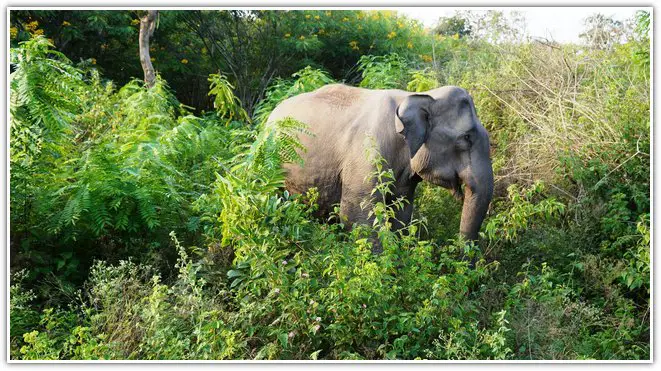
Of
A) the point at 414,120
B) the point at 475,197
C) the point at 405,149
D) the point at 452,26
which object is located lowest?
the point at 475,197

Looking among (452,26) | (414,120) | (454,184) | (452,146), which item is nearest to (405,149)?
(414,120)

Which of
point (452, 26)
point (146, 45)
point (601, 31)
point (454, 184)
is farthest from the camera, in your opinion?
point (452, 26)

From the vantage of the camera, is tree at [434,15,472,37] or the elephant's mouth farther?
tree at [434,15,472,37]

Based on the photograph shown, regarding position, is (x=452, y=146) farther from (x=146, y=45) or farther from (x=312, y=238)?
(x=146, y=45)

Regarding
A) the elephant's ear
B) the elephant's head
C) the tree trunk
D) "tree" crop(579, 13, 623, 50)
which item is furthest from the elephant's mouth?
the tree trunk

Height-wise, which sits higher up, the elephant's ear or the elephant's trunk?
the elephant's ear

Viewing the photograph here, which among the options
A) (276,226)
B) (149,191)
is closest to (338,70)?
(149,191)

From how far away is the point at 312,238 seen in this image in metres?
6.18

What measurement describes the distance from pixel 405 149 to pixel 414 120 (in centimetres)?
32

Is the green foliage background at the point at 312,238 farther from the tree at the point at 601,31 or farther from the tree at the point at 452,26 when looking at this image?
the tree at the point at 452,26

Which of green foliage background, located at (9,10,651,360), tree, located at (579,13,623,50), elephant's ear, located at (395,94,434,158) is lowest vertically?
green foliage background, located at (9,10,651,360)

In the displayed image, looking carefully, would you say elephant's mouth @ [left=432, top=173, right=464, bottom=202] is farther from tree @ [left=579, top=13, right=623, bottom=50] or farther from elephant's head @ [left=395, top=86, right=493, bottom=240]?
tree @ [left=579, top=13, right=623, bottom=50]

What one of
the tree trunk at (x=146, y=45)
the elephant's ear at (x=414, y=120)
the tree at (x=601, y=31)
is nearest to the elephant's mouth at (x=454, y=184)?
the elephant's ear at (x=414, y=120)

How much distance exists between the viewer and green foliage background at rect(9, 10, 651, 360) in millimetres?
5688
